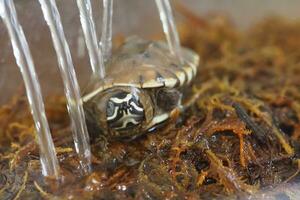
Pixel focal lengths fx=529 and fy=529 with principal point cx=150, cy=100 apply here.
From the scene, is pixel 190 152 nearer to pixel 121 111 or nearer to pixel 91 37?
pixel 121 111

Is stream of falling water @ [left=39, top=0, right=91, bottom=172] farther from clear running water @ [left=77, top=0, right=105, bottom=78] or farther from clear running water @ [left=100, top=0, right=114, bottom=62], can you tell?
clear running water @ [left=100, top=0, right=114, bottom=62]

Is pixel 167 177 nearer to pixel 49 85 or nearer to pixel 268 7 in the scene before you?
pixel 49 85

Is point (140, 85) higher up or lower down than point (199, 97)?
higher up

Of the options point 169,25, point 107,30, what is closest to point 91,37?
point 107,30

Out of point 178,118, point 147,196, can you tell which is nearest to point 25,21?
point 178,118

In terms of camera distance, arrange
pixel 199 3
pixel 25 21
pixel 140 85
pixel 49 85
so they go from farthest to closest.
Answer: pixel 199 3 < pixel 49 85 < pixel 25 21 < pixel 140 85

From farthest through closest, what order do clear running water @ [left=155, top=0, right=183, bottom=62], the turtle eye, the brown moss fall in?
clear running water @ [left=155, top=0, right=183, bottom=62], the turtle eye, the brown moss

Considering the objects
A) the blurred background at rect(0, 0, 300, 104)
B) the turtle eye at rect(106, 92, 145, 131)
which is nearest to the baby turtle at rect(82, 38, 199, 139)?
the turtle eye at rect(106, 92, 145, 131)
